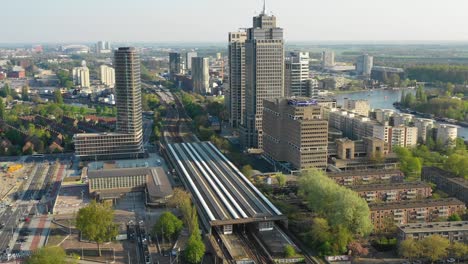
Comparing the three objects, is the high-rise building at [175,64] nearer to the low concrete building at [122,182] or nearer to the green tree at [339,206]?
the low concrete building at [122,182]

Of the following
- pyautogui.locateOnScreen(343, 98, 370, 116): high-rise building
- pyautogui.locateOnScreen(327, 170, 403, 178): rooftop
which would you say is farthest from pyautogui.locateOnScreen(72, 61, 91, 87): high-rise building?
pyautogui.locateOnScreen(327, 170, 403, 178): rooftop

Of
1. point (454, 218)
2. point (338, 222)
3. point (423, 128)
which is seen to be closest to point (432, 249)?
point (338, 222)

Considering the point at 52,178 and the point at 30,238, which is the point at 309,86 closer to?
the point at 52,178

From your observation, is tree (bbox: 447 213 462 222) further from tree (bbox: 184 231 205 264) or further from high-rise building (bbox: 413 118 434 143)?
high-rise building (bbox: 413 118 434 143)

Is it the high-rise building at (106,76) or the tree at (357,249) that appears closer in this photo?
the tree at (357,249)

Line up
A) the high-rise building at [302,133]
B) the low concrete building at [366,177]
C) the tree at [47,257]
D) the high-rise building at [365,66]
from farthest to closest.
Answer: the high-rise building at [365,66] < the high-rise building at [302,133] < the low concrete building at [366,177] < the tree at [47,257]

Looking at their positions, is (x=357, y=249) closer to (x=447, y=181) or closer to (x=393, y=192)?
(x=393, y=192)

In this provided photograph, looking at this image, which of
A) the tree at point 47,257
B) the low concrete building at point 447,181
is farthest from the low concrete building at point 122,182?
the low concrete building at point 447,181
